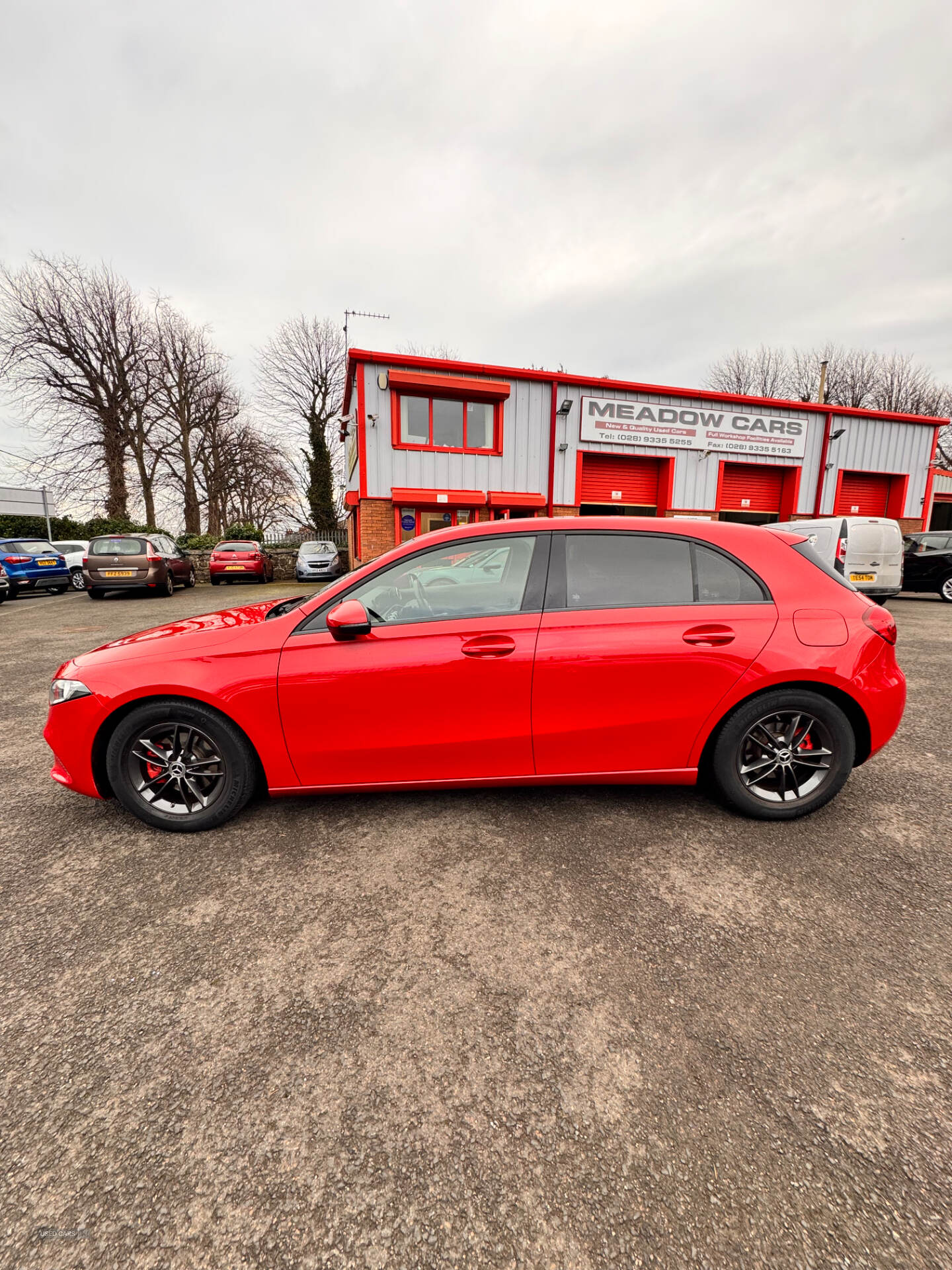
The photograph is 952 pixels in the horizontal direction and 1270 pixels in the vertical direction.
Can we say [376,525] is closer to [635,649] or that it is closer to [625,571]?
[625,571]

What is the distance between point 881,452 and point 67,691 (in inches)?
905

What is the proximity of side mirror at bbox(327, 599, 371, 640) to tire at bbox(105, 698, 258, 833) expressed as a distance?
723 millimetres

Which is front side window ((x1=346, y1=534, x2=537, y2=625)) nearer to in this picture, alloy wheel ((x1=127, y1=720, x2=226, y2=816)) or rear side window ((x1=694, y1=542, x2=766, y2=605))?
rear side window ((x1=694, y1=542, x2=766, y2=605))

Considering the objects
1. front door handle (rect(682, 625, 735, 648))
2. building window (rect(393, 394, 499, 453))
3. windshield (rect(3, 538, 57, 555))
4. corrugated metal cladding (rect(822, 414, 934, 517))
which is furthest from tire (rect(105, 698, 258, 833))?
corrugated metal cladding (rect(822, 414, 934, 517))

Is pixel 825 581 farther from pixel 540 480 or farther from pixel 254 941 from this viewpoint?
pixel 540 480

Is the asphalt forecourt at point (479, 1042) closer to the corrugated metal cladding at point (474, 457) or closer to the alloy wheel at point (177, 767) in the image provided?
the alloy wheel at point (177, 767)

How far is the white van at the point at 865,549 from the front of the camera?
9.99 meters

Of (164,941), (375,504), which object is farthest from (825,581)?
(375,504)

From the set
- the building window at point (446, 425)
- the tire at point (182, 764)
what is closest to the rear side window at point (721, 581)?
the tire at point (182, 764)

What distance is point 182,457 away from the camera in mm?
28266

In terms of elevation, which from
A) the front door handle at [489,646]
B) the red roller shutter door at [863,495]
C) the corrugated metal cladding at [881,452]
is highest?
the corrugated metal cladding at [881,452]

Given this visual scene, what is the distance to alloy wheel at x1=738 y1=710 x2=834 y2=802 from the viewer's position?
2711 mm

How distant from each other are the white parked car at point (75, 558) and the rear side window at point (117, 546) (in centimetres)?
362

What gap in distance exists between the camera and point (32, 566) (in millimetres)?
15203
